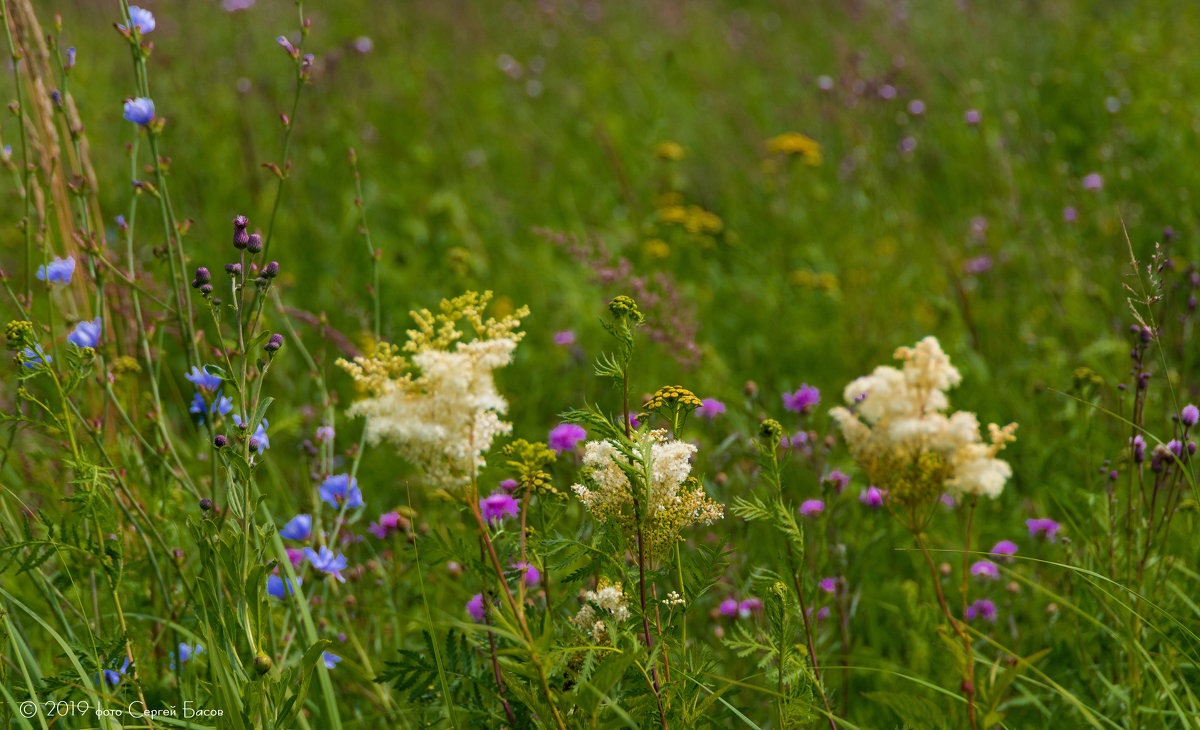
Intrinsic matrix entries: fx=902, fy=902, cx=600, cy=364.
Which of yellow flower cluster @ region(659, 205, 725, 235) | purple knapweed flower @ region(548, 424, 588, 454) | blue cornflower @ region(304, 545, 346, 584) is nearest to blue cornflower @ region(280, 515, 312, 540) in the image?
blue cornflower @ region(304, 545, 346, 584)

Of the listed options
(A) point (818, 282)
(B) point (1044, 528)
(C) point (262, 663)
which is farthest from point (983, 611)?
(A) point (818, 282)

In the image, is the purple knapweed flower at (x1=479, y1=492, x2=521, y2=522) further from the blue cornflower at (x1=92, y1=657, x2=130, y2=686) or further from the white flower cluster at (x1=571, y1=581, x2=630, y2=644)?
the blue cornflower at (x1=92, y1=657, x2=130, y2=686)

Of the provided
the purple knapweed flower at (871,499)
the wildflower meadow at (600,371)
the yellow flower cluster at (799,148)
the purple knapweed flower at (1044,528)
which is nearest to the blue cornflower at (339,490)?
the wildflower meadow at (600,371)

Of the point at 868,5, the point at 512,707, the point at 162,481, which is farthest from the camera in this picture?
the point at 868,5

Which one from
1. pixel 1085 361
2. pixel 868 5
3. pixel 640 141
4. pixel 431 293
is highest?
pixel 868 5

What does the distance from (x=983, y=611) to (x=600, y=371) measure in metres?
1.25

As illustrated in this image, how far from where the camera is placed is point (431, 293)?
3393mm

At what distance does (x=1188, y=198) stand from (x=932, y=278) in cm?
93

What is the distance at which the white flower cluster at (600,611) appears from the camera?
1.27m

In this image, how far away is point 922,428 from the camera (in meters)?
1.11

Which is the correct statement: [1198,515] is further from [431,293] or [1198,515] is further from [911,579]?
[431,293]

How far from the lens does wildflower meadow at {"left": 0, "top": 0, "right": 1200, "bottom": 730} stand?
4.09 feet

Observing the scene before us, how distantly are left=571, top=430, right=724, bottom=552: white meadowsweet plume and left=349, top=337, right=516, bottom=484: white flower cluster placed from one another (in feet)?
0.52

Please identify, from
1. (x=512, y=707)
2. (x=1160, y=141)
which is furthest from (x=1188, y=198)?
(x=512, y=707)
